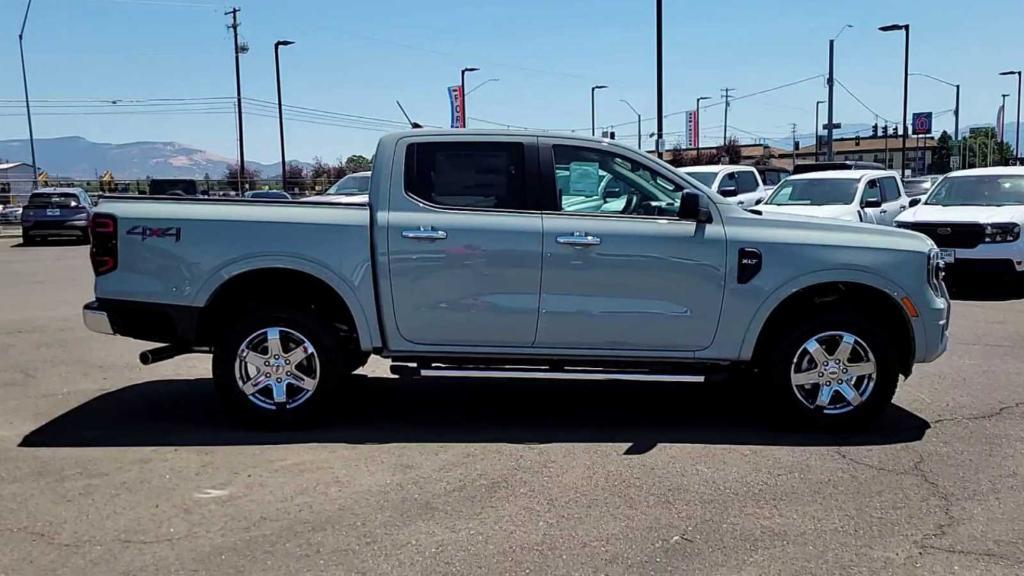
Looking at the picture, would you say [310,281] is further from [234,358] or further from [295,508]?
[295,508]

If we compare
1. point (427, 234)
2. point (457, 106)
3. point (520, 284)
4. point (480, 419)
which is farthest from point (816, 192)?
point (457, 106)

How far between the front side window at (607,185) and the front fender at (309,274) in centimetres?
144

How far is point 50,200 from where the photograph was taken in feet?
80.7

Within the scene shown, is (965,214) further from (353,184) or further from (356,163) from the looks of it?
(356,163)

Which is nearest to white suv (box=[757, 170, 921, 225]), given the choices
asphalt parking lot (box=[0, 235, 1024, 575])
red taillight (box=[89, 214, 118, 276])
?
asphalt parking lot (box=[0, 235, 1024, 575])

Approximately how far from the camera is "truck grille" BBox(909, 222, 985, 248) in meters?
12.5

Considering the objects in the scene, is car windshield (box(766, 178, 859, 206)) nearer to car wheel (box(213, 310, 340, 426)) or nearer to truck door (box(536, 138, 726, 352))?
truck door (box(536, 138, 726, 352))

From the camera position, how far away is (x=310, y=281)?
582 centimetres

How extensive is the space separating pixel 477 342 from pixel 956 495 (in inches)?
116

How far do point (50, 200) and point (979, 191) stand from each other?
22915 millimetres

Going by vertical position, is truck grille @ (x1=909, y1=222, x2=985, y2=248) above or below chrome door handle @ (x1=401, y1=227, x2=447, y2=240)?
below

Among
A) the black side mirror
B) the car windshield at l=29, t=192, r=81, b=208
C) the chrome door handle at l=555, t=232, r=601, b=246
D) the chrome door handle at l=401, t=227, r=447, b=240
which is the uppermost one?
the car windshield at l=29, t=192, r=81, b=208

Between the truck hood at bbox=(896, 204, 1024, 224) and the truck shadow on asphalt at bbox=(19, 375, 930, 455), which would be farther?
the truck hood at bbox=(896, 204, 1024, 224)

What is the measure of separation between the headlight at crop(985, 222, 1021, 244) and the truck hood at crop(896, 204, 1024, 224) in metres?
0.09
